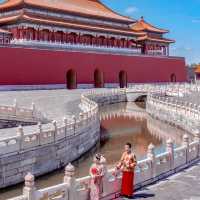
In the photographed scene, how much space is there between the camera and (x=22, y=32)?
114ft

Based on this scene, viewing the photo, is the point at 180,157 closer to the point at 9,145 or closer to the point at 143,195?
the point at 143,195

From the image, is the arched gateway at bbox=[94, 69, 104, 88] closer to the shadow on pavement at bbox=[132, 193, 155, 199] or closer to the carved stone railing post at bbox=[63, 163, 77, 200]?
the shadow on pavement at bbox=[132, 193, 155, 199]

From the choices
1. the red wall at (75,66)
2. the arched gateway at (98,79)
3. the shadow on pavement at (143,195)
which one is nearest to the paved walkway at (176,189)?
the shadow on pavement at (143,195)

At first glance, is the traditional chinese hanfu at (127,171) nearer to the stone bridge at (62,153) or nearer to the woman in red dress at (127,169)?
the woman in red dress at (127,169)

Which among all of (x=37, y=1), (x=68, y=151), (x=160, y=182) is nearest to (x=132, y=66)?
(x=37, y=1)

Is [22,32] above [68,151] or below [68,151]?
above

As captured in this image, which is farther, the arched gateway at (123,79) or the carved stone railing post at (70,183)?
the arched gateway at (123,79)

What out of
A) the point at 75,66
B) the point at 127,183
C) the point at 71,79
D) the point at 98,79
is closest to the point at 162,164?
the point at 127,183

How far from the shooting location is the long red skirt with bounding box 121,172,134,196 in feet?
28.2

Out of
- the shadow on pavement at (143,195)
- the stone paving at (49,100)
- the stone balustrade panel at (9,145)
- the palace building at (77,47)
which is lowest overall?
the shadow on pavement at (143,195)

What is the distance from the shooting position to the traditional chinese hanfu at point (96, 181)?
26.0 ft

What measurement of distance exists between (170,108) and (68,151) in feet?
41.7

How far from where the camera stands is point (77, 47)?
39.4 meters

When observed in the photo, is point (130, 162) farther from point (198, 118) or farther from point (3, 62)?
point (3, 62)
